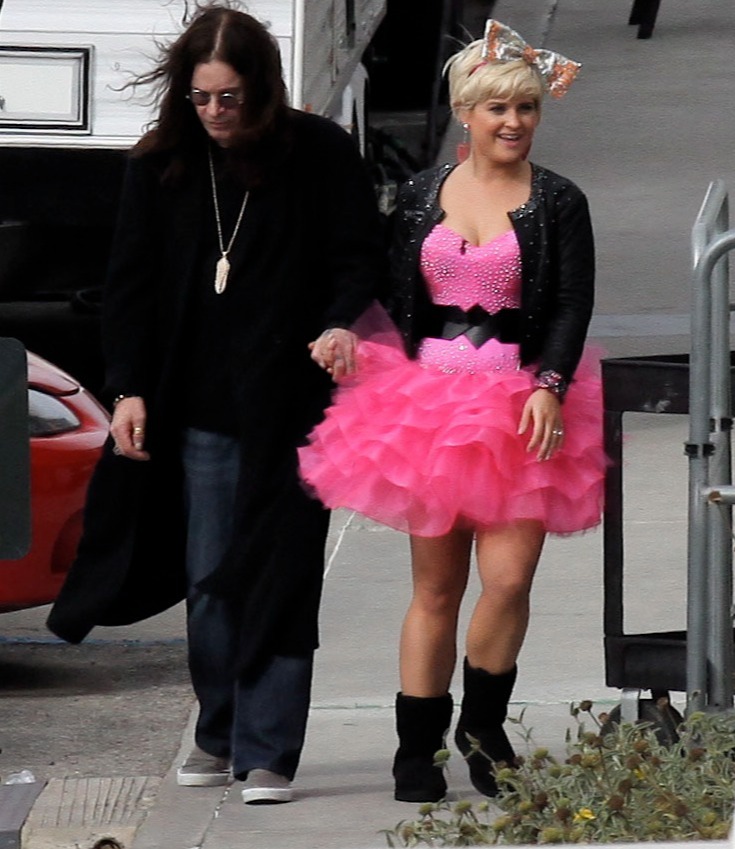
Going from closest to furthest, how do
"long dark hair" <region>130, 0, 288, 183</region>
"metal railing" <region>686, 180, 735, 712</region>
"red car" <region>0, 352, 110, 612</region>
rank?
"metal railing" <region>686, 180, 735, 712</region> < "long dark hair" <region>130, 0, 288, 183</region> < "red car" <region>0, 352, 110, 612</region>

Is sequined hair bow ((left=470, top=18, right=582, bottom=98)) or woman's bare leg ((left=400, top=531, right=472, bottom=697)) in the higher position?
sequined hair bow ((left=470, top=18, right=582, bottom=98))

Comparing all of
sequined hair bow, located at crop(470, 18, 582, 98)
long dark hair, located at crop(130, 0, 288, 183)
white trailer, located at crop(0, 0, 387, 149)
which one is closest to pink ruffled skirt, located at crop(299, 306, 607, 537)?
long dark hair, located at crop(130, 0, 288, 183)

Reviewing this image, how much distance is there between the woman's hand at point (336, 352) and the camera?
4652 mm

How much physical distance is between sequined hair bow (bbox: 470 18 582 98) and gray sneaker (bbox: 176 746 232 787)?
70.6 inches

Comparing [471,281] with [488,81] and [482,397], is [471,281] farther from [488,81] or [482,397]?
[488,81]

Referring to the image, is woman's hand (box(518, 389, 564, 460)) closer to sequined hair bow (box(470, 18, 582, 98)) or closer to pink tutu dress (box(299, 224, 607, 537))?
pink tutu dress (box(299, 224, 607, 537))

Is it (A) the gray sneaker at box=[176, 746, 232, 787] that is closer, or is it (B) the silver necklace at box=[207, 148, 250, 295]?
(B) the silver necklace at box=[207, 148, 250, 295]

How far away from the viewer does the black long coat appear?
4.79 meters

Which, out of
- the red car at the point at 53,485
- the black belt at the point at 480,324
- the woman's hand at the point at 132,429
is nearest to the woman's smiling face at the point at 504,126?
the black belt at the point at 480,324

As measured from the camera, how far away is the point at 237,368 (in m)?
4.80

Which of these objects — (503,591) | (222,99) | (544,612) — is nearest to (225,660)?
(503,591)

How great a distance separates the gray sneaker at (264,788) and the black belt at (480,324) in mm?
1125

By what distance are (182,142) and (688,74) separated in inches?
597

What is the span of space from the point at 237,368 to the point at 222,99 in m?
0.63
